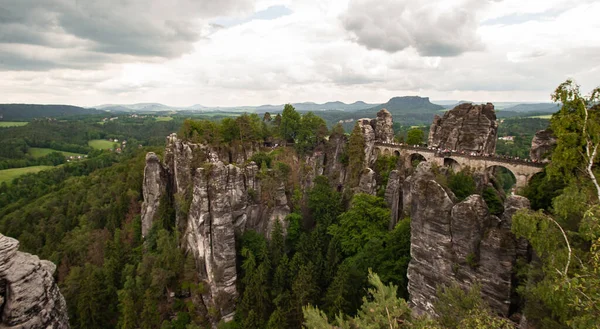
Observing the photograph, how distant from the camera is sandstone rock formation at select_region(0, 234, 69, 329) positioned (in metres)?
10.7

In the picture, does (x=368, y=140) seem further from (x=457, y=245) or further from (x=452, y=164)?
(x=457, y=245)

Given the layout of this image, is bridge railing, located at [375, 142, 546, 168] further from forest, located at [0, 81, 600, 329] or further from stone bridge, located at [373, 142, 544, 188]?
forest, located at [0, 81, 600, 329]

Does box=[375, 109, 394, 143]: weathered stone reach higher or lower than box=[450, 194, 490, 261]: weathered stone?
higher

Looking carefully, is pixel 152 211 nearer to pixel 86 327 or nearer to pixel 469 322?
pixel 86 327

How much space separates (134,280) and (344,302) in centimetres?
2756

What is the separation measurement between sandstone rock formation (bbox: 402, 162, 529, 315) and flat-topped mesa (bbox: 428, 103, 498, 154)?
19370mm

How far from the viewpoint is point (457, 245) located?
20594mm

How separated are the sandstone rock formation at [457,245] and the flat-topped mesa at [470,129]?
19.4m

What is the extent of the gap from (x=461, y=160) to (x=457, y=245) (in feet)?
68.7

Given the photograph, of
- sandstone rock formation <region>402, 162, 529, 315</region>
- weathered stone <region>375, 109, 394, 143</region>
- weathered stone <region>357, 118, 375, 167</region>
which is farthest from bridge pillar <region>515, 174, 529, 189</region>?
weathered stone <region>375, 109, 394, 143</region>

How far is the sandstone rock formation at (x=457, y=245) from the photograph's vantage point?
18281mm

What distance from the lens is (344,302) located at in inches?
1013

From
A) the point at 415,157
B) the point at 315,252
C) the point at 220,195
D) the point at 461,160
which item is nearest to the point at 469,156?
the point at 461,160

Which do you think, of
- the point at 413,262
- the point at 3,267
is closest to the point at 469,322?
the point at 413,262
